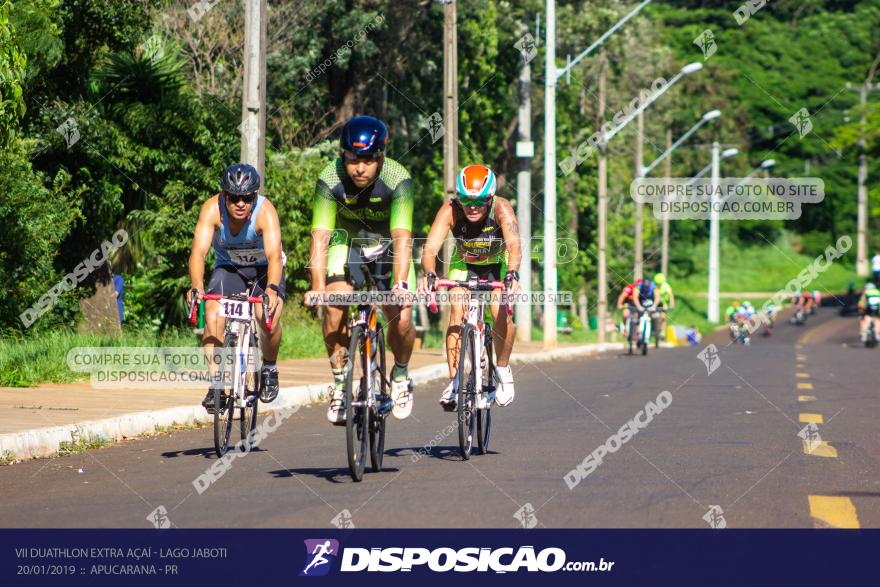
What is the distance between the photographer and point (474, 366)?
34.7 ft

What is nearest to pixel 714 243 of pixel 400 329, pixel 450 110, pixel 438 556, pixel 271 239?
pixel 450 110

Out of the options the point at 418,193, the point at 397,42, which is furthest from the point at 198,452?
the point at 418,193

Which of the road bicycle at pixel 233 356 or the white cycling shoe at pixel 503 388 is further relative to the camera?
the white cycling shoe at pixel 503 388

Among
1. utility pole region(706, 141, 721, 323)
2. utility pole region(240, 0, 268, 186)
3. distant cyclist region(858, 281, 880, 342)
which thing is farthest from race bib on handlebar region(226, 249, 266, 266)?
utility pole region(706, 141, 721, 323)

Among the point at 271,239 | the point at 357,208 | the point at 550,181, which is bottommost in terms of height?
the point at 271,239

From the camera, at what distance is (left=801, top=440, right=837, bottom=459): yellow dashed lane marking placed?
10734 mm

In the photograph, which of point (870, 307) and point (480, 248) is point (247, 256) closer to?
point (480, 248)

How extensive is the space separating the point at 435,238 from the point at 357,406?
180 cm

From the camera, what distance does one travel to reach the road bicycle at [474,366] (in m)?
10.3

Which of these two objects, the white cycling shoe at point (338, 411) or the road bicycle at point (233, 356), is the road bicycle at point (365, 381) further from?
the road bicycle at point (233, 356)

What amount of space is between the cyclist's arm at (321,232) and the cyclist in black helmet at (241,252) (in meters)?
1.16

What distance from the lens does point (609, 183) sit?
60.2 meters

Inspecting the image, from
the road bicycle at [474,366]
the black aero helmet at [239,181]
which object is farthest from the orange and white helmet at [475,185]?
the black aero helmet at [239,181]

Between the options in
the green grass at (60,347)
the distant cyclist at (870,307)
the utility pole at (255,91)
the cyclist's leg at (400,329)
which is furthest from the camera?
the distant cyclist at (870,307)
